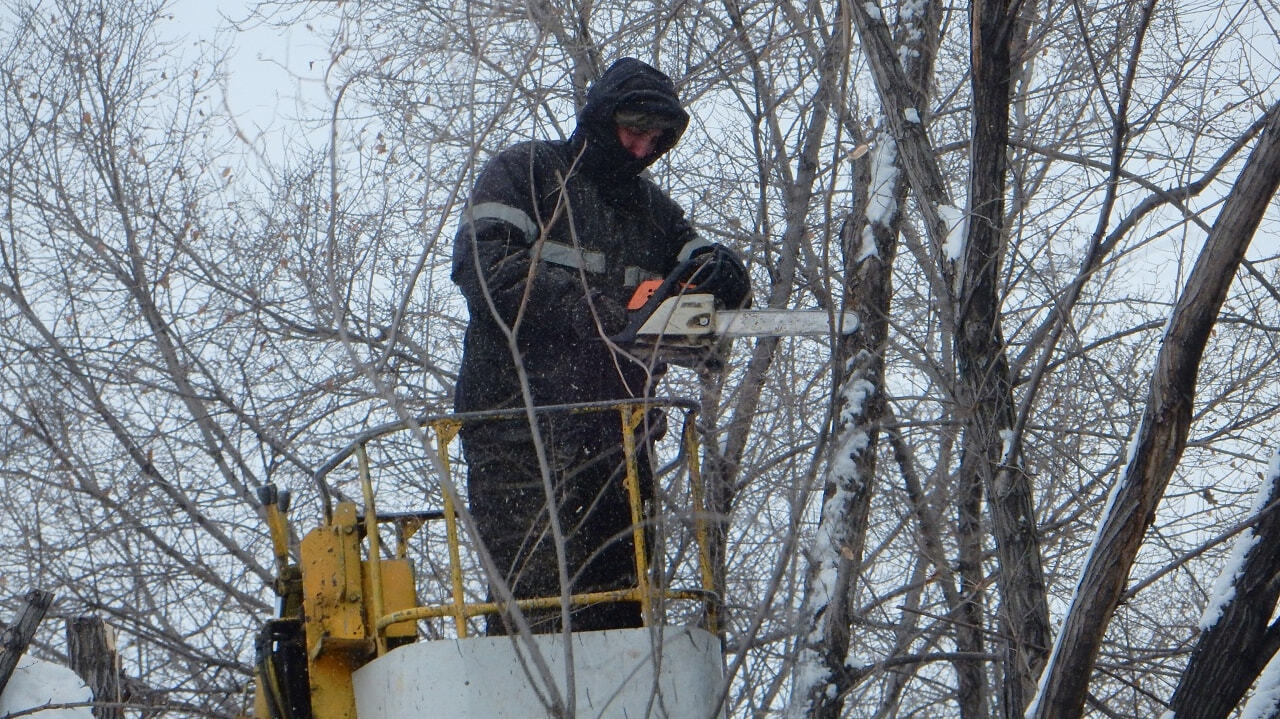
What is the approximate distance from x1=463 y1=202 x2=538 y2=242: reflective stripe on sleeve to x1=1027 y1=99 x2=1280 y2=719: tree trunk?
1.83 metres

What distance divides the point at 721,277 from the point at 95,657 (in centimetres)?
280

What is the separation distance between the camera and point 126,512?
754cm

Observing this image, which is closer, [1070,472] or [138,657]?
[1070,472]

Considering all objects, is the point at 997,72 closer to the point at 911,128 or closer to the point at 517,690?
the point at 911,128

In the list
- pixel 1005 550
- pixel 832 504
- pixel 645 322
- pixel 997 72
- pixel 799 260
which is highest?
pixel 799 260

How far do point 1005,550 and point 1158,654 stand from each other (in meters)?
0.71

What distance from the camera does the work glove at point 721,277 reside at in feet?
14.1

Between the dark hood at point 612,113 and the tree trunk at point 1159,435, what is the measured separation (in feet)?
6.56

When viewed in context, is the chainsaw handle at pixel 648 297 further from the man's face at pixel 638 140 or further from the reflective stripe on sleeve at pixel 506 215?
the man's face at pixel 638 140

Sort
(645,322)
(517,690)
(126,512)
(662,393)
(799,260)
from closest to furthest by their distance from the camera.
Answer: (517,690)
(645,322)
(662,393)
(799,260)
(126,512)

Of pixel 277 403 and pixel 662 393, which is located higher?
pixel 277 403

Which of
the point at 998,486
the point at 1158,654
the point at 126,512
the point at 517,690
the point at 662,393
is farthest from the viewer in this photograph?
the point at 126,512

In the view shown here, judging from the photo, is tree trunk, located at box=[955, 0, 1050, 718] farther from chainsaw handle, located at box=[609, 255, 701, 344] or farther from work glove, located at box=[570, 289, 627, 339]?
work glove, located at box=[570, 289, 627, 339]

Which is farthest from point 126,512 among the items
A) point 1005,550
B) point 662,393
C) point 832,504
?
point 1005,550
